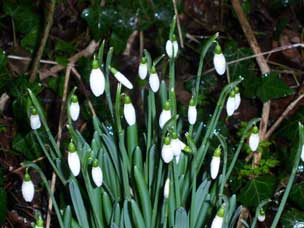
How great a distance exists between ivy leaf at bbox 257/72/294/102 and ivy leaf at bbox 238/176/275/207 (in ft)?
1.11

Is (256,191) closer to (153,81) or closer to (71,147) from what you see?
(153,81)

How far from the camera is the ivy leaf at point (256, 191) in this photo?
227cm

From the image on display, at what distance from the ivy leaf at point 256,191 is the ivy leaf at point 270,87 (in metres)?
0.34

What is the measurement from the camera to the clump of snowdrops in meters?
1.68

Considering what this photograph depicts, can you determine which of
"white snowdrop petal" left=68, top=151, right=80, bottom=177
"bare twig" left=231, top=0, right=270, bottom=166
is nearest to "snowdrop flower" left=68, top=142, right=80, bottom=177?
"white snowdrop petal" left=68, top=151, right=80, bottom=177

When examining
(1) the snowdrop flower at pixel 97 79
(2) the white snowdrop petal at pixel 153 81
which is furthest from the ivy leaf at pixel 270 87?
(1) the snowdrop flower at pixel 97 79

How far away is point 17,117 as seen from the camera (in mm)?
2520

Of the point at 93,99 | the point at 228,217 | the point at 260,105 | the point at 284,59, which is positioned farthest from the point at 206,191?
the point at 284,59

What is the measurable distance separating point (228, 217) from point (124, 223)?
0.25 m

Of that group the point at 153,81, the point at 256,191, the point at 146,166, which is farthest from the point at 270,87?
the point at 153,81

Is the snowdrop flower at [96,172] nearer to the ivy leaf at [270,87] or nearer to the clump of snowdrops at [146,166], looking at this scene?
the clump of snowdrops at [146,166]

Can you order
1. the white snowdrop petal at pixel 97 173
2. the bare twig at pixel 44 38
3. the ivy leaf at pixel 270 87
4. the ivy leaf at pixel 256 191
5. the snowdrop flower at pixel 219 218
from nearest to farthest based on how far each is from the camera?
1. the snowdrop flower at pixel 219 218
2. the white snowdrop petal at pixel 97 173
3. the ivy leaf at pixel 256 191
4. the ivy leaf at pixel 270 87
5. the bare twig at pixel 44 38

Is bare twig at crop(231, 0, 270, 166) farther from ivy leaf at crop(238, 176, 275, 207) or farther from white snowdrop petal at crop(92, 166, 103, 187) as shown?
white snowdrop petal at crop(92, 166, 103, 187)

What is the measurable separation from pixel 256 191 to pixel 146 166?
0.53m
